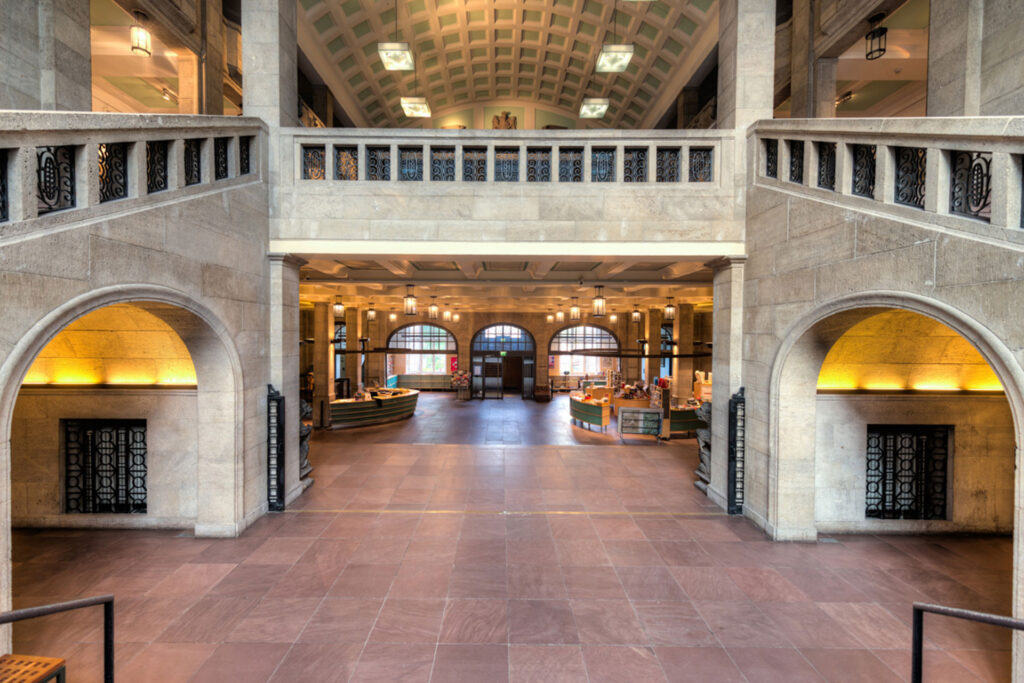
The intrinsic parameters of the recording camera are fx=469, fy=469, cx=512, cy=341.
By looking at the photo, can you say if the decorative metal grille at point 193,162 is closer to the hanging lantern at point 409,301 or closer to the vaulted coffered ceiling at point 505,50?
the hanging lantern at point 409,301

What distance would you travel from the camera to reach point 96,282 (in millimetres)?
4270

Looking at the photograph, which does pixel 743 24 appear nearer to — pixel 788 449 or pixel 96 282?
pixel 788 449

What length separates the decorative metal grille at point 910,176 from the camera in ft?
15.0

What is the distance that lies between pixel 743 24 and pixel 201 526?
11.0m

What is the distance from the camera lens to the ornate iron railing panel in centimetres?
638

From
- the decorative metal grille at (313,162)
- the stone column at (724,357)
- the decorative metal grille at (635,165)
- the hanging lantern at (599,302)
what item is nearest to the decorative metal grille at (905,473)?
the stone column at (724,357)

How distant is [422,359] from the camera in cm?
2859

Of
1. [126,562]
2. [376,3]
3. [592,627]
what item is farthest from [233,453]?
[376,3]

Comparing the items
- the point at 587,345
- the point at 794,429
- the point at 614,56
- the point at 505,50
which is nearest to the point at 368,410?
the point at 614,56

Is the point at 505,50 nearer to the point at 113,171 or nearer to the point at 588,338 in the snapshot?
the point at 113,171

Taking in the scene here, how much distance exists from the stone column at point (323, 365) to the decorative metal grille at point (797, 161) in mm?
13191

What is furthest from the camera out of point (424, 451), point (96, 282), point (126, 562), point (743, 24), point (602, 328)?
point (602, 328)

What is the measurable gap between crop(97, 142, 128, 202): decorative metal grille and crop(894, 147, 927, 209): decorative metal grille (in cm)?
783

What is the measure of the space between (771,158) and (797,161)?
1.99 feet
